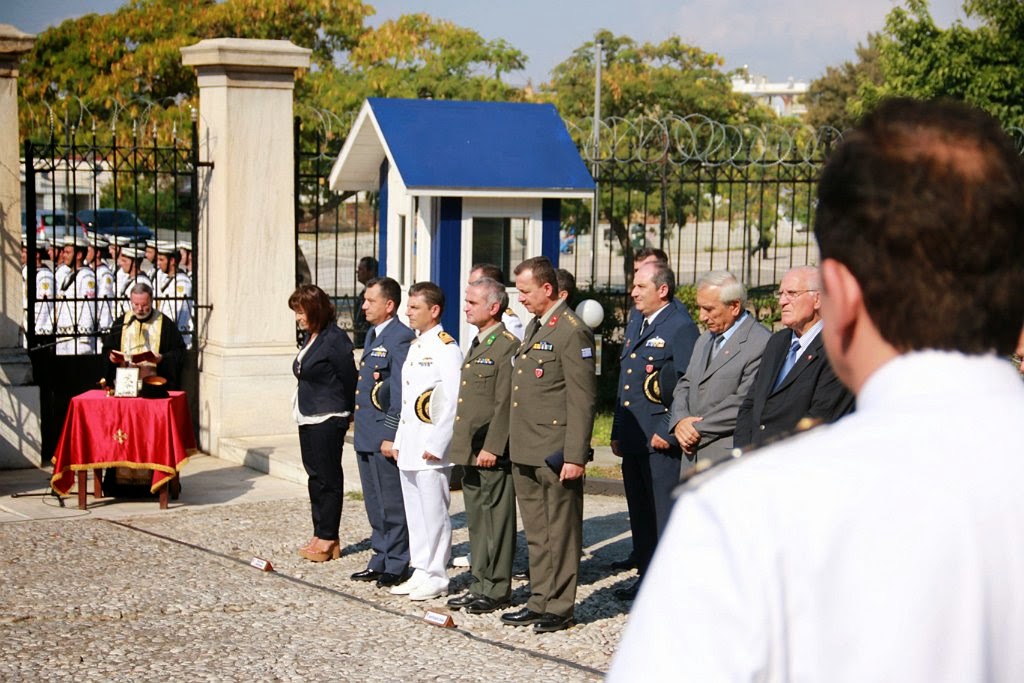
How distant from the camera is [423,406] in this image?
718 cm

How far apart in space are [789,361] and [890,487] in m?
4.93

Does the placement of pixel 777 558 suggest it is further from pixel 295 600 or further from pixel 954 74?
pixel 954 74

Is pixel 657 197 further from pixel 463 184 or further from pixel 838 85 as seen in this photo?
pixel 838 85

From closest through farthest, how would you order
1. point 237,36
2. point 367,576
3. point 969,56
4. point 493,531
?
point 493,531
point 367,576
point 969,56
point 237,36

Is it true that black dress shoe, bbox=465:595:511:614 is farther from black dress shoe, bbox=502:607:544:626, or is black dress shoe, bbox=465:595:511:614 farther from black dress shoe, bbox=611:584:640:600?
black dress shoe, bbox=611:584:640:600

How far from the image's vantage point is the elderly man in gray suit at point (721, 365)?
21.9ft

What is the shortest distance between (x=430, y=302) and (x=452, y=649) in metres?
1.89

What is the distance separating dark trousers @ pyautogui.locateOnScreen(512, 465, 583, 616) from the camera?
666 cm

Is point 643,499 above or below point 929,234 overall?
below

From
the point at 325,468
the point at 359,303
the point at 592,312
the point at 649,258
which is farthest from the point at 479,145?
the point at 325,468

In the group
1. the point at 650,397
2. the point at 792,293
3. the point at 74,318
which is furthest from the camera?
the point at 74,318

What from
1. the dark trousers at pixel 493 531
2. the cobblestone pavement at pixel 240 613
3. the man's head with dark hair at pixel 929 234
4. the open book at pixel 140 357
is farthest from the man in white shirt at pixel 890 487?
the open book at pixel 140 357

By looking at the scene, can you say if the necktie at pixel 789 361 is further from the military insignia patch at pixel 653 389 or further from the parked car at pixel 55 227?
the parked car at pixel 55 227

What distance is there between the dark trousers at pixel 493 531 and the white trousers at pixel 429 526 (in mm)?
221
